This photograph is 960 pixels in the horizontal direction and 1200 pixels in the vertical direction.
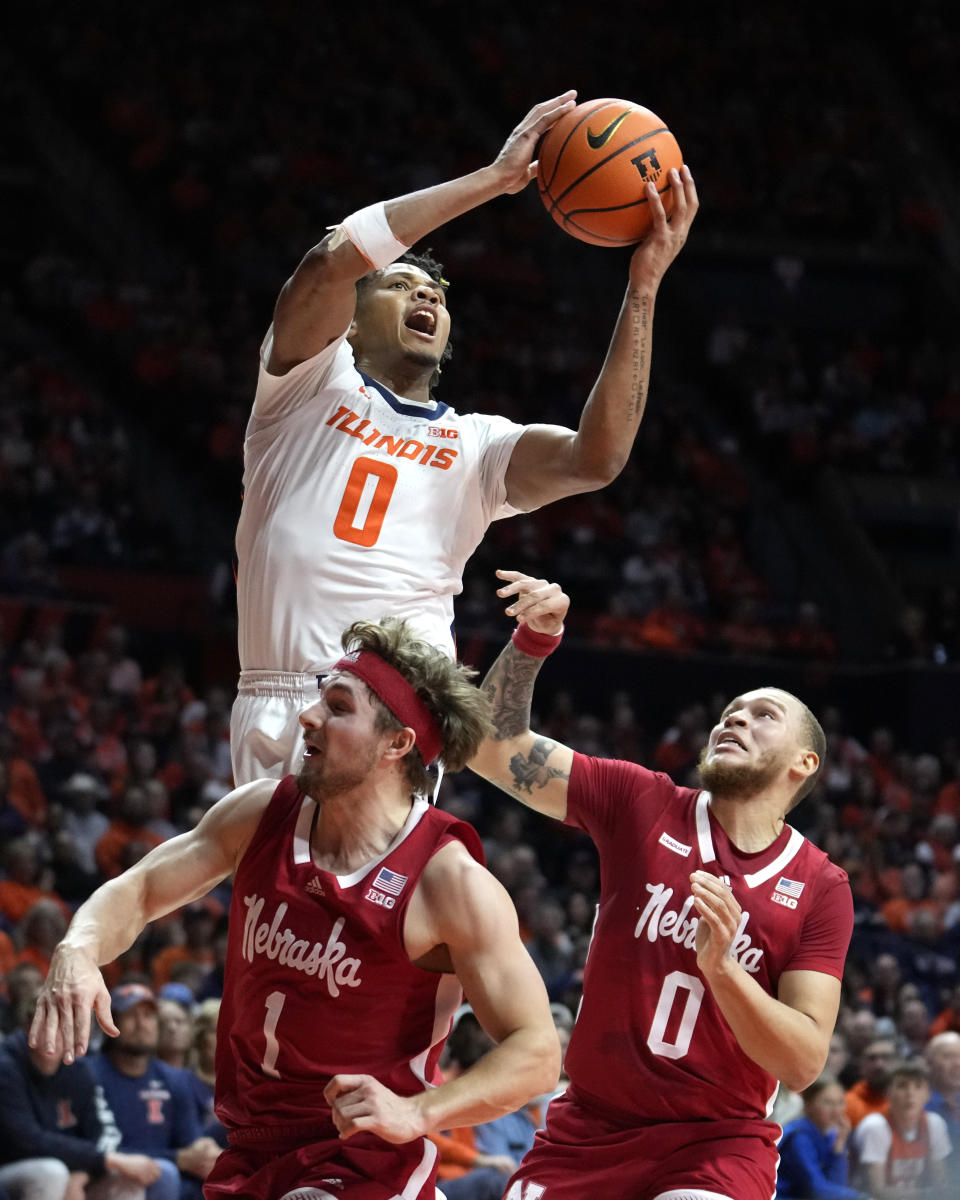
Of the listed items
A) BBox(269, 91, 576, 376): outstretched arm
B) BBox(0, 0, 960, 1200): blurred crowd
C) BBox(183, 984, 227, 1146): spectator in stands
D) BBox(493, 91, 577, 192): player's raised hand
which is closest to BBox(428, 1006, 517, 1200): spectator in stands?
BBox(0, 0, 960, 1200): blurred crowd

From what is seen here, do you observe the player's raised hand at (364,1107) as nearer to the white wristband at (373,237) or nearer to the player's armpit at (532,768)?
the player's armpit at (532,768)

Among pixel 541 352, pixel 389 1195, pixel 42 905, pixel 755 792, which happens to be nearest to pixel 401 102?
pixel 541 352

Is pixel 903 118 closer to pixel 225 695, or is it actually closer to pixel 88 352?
pixel 88 352

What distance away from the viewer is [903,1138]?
8.45 meters

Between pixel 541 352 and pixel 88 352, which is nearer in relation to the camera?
pixel 88 352

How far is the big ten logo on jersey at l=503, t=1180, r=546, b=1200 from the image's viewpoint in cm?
462

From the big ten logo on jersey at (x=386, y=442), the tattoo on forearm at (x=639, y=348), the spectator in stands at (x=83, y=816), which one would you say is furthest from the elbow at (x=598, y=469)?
the spectator in stands at (x=83, y=816)

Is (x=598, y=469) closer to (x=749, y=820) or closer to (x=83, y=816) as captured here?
(x=749, y=820)

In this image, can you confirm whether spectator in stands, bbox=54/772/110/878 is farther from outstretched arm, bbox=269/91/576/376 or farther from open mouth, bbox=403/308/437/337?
outstretched arm, bbox=269/91/576/376

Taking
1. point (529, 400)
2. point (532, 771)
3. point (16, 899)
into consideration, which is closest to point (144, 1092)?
point (16, 899)

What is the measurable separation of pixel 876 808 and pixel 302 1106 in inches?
444

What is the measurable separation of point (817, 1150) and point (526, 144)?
17.6 feet

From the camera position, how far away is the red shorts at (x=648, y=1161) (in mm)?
4508

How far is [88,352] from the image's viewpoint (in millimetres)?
17109
